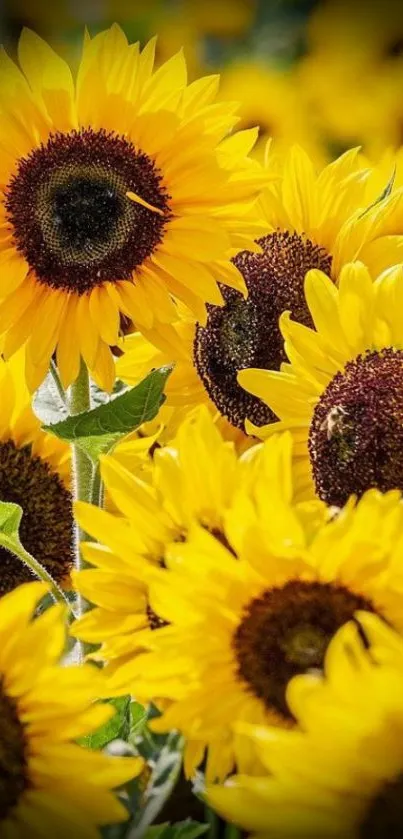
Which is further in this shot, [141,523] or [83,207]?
[83,207]

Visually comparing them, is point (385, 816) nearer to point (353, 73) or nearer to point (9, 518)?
point (9, 518)

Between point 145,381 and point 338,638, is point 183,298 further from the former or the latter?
point 338,638

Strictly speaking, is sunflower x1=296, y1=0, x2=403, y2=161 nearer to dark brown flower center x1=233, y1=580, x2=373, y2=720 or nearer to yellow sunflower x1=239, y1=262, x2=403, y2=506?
yellow sunflower x1=239, y1=262, x2=403, y2=506

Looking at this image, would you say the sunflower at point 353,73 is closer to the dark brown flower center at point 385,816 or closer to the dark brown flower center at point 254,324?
the dark brown flower center at point 254,324

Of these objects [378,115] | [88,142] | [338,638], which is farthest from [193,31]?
[338,638]

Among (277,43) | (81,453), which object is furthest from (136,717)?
(277,43)

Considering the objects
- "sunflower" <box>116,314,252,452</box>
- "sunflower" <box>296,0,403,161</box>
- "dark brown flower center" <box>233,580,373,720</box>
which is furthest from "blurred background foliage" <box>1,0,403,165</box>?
"dark brown flower center" <box>233,580,373,720</box>

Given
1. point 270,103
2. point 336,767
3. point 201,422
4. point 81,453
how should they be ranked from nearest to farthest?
point 336,767
point 201,422
point 81,453
point 270,103
